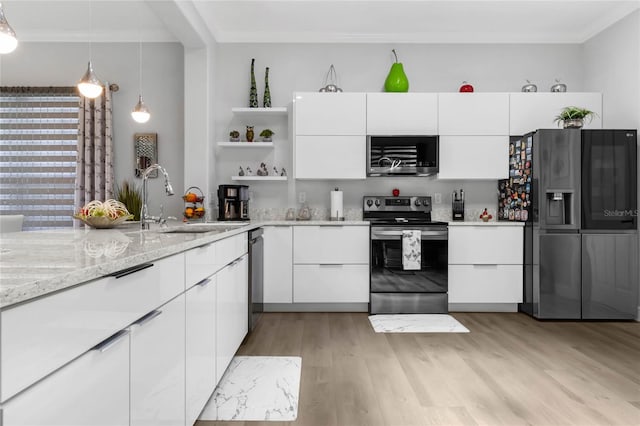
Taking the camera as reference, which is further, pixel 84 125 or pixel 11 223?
pixel 84 125

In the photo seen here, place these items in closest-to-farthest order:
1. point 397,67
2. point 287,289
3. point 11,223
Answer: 1. point 11,223
2. point 287,289
3. point 397,67

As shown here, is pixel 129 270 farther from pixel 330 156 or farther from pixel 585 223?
pixel 585 223

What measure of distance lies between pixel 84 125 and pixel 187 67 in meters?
1.31

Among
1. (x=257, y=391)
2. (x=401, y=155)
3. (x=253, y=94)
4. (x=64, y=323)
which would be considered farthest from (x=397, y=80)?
(x=64, y=323)

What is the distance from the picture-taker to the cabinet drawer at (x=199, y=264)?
5.37 feet

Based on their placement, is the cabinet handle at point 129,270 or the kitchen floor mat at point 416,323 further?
the kitchen floor mat at point 416,323

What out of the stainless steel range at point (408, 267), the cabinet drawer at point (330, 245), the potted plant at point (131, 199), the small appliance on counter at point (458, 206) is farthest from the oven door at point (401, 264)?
the potted plant at point (131, 199)

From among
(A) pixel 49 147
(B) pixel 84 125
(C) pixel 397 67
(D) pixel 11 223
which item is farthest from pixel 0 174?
(C) pixel 397 67

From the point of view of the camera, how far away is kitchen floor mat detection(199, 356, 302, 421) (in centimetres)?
194

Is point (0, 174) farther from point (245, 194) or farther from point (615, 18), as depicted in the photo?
point (615, 18)

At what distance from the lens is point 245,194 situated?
3965 mm

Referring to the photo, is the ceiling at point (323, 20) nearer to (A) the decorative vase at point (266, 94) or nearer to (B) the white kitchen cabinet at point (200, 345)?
(A) the decorative vase at point (266, 94)

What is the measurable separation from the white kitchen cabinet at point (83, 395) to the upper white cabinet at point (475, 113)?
144 inches

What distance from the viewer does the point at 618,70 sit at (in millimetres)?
3895
